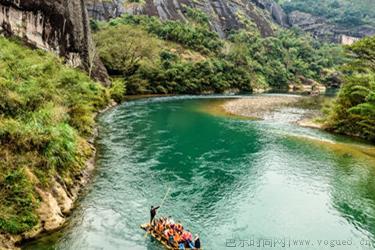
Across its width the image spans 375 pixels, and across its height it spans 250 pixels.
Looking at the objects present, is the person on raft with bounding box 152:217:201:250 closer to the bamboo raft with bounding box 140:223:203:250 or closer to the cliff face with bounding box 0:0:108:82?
the bamboo raft with bounding box 140:223:203:250

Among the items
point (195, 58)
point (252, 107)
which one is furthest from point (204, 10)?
point (252, 107)

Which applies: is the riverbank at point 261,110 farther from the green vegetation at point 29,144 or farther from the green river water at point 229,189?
the green vegetation at point 29,144

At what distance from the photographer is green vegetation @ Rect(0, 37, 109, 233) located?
1803 centimetres

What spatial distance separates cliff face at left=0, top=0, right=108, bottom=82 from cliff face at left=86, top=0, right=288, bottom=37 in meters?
56.9

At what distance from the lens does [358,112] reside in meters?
48.4

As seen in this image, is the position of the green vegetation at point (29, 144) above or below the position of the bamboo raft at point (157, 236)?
above

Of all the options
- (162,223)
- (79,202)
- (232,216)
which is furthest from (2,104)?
(232,216)

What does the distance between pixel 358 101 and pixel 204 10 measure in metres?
121

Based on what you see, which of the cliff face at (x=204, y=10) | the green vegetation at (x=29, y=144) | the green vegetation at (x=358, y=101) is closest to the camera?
the green vegetation at (x=29, y=144)

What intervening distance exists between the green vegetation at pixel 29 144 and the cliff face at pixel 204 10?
317 ft

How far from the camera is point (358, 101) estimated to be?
49281 mm

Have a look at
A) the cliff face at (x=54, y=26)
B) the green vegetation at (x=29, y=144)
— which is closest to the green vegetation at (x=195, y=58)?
the cliff face at (x=54, y=26)

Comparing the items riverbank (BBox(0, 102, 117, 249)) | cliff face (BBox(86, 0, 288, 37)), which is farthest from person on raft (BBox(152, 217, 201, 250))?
cliff face (BBox(86, 0, 288, 37))

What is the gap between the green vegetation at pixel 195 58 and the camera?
85.3 m
